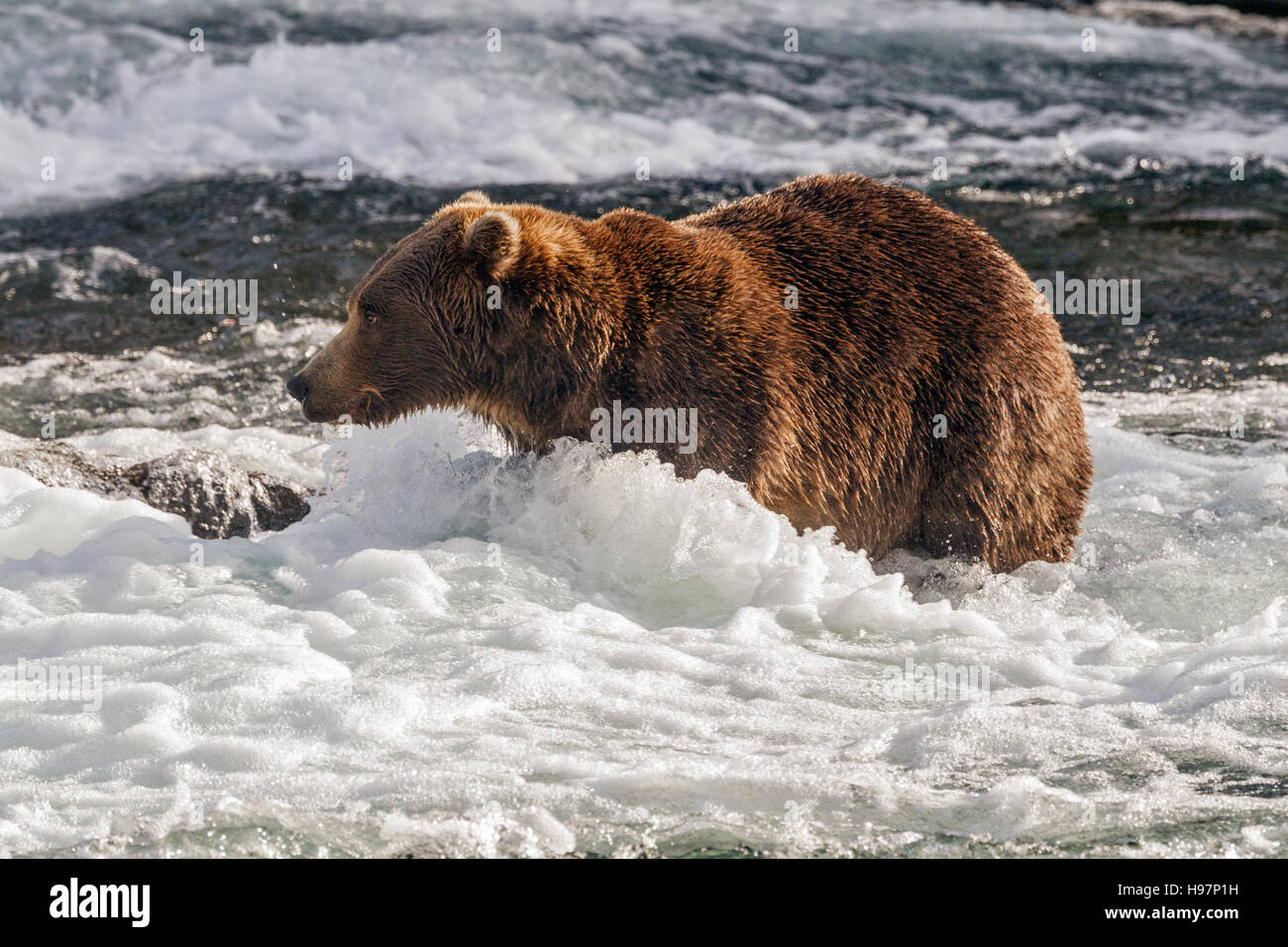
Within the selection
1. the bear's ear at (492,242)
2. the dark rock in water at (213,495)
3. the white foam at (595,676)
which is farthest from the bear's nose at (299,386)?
the bear's ear at (492,242)

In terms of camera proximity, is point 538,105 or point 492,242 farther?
point 538,105

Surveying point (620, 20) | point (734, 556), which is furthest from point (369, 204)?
point (734, 556)

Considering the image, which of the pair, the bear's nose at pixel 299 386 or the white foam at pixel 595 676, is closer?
the white foam at pixel 595 676

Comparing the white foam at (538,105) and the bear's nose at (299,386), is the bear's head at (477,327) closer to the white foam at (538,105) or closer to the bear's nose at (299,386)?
the bear's nose at (299,386)

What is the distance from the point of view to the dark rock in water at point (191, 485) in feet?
25.3

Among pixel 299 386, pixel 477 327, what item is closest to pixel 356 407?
pixel 299 386

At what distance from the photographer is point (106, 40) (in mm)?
18281

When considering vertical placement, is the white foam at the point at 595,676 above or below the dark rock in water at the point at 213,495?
below

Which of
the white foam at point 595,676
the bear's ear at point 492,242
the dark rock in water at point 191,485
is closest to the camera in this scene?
the white foam at point 595,676

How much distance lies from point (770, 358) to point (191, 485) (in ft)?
9.67

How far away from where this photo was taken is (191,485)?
7.81 metres

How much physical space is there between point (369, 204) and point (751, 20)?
8268 millimetres

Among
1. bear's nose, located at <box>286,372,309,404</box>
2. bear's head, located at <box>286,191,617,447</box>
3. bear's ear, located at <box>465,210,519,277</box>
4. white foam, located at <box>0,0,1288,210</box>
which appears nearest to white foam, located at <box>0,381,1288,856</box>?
bear's head, located at <box>286,191,617,447</box>

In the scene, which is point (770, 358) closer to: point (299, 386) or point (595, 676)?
point (595, 676)
